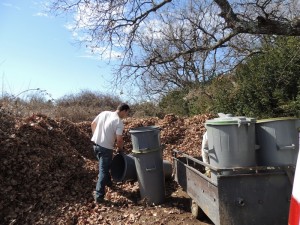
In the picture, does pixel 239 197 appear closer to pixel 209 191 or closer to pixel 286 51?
pixel 209 191

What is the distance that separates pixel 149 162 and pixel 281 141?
2927mm

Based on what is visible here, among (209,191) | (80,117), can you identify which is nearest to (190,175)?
(209,191)

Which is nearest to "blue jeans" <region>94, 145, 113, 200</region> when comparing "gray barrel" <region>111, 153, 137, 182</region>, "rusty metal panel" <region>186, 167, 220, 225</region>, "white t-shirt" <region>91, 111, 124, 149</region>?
"white t-shirt" <region>91, 111, 124, 149</region>

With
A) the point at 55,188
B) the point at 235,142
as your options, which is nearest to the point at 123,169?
the point at 55,188

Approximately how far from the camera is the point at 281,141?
4.73 m

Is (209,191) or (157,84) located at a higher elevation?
(157,84)

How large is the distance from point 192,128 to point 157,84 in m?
16.6

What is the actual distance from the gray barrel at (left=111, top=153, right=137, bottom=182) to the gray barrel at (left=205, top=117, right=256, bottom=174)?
3107 mm

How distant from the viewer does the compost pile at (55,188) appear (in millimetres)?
6727

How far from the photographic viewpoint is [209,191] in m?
4.82

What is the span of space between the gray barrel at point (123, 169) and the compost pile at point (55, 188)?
21 centimetres

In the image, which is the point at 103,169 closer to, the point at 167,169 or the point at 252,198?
the point at 167,169

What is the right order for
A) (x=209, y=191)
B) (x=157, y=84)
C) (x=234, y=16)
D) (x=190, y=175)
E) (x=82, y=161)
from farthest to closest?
1. (x=157, y=84)
2. (x=234, y=16)
3. (x=82, y=161)
4. (x=190, y=175)
5. (x=209, y=191)

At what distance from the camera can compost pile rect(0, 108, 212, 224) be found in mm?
6727
